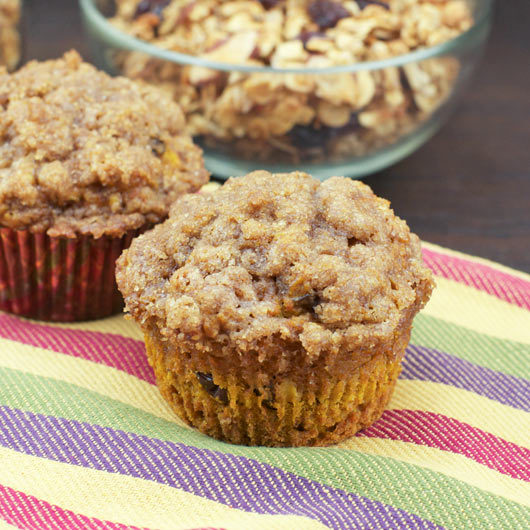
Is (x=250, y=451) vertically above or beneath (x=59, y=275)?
beneath

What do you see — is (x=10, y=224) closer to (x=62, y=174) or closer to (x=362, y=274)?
(x=62, y=174)

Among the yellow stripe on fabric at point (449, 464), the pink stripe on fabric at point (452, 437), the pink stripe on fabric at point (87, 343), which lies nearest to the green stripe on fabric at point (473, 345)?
the pink stripe on fabric at point (452, 437)

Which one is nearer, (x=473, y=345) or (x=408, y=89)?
(x=473, y=345)

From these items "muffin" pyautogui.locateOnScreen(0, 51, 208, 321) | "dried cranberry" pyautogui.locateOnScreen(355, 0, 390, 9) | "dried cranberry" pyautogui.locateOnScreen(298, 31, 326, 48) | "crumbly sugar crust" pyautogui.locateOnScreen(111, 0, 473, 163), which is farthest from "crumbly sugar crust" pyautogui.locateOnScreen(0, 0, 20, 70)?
"dried cranberry" pyautogui.locateOnScreen(355, 0, 390, 9)

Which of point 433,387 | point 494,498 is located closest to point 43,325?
point 433,387

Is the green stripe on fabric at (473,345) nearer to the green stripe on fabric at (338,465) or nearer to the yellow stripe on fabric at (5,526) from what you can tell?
the green stripe on fabric at (338,465)

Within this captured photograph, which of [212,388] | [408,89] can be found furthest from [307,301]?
[408,89]

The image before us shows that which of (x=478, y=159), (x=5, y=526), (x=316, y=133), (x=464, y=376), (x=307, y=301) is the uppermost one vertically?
(x=307, y=301)

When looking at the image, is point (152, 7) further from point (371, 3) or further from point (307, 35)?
point (371, 3)
